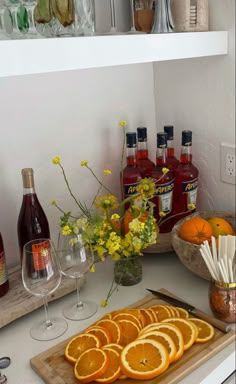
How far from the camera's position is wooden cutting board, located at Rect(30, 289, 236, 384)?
0.80 m

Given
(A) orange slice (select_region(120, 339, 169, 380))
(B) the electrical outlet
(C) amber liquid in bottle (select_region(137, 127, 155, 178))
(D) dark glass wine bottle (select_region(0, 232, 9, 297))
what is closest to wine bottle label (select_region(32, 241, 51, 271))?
(D) dark glass wine bottle (select_region(0, 232, 9, 297))

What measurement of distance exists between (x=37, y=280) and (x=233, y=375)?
1.52ft

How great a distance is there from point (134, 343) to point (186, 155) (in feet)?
1.90

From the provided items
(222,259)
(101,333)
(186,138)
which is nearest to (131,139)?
(186,138)

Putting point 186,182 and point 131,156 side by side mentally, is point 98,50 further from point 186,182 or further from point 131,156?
point 186,182

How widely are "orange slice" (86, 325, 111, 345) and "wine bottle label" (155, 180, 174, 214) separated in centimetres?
43

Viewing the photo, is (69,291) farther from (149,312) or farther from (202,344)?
(202,344)

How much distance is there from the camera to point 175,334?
860 millimetres

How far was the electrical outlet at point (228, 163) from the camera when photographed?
120 centimetres

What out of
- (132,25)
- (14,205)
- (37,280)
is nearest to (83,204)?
(14,205)

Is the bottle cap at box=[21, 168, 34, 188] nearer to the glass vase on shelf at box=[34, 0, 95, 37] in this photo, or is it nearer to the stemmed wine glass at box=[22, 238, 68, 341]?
the stemmed wine glass at box=[22, 238, 68, 341]

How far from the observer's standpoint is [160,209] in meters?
1.22

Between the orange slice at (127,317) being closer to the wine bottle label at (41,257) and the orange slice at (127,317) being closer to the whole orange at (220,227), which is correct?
the wine bottle label at (41,257)

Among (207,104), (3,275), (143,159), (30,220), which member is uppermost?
(207,104)
